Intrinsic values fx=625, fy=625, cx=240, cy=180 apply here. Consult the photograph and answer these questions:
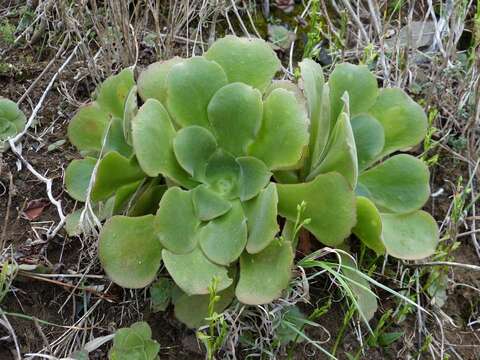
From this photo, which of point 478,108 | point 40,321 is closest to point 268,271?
point 40,321

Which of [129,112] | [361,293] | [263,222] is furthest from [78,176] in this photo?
[361,293]

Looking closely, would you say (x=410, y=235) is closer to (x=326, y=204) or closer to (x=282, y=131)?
(x=326, y=204)

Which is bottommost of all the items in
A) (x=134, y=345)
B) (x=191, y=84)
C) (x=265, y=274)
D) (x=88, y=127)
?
(x=134, y=345)

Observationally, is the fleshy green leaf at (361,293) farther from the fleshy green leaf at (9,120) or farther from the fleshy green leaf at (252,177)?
the fleshy green leaf at (9,120)

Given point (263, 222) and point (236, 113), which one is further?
point (236, 113)

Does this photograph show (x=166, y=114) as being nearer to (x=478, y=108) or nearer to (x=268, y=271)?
(x=268, y=271)

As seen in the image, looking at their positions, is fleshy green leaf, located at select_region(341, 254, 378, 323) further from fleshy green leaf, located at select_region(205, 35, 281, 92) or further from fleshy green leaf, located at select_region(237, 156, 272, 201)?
fleshy green leaf, located at select_region(205, 35, 281, 92)

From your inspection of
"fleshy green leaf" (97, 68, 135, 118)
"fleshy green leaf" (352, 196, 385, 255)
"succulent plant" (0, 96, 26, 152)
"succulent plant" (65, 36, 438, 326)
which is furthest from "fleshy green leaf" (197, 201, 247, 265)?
"succulent plant" (0, 96, 26, 152)
